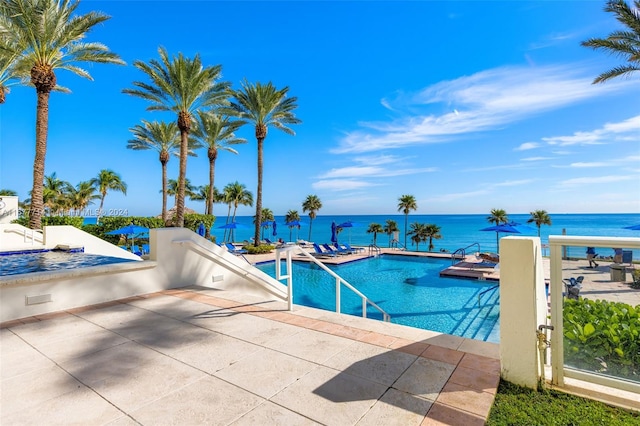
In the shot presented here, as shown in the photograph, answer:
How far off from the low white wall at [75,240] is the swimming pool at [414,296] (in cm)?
648

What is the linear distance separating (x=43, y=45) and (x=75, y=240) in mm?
9046

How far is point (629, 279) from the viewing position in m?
2.74

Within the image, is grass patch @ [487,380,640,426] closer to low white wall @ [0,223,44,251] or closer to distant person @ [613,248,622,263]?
distant person @ [613,248,622,263]

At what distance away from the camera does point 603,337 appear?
8.20 ft

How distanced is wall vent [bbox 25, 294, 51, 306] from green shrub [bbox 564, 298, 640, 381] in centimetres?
675

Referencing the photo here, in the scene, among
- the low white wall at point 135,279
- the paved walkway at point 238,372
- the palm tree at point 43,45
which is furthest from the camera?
the palm tree at point 43,45

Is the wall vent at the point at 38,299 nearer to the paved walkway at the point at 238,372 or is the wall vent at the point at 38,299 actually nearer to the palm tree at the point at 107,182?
the paved walkway at the point at 238,372

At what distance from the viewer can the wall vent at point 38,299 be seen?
15.1 feet

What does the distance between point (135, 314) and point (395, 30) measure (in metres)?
14.7

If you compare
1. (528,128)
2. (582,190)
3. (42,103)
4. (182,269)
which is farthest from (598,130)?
(42,103)

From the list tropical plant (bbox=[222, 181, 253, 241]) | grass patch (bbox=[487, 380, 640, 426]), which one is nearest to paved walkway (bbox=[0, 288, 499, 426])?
grass patch (bbox=[487, 380, 640, 426])

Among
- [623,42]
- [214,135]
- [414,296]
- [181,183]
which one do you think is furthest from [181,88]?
[623,42]

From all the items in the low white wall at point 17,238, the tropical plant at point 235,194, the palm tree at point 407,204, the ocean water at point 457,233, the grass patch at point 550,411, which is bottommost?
the ocean water at point 457,233

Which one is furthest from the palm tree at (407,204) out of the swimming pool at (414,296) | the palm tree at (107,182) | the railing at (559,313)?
the palm tree at (107,182)
